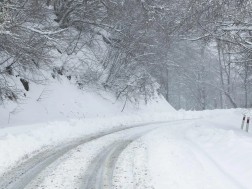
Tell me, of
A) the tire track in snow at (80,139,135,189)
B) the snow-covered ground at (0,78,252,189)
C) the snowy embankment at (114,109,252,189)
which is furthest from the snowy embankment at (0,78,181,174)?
the snowy embankment at (114,109,252,189)

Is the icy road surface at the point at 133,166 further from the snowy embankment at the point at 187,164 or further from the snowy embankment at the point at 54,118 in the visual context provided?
the snowy embankment at the point at 54,118

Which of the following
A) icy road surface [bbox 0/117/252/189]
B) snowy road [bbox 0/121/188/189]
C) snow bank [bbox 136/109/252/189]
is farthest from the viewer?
snow bank [bbox 136/109/252/189]

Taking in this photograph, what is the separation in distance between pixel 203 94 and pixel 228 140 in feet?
135

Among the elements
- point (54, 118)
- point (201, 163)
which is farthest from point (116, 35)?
point (201, 163)

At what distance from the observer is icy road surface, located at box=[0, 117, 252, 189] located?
827cm

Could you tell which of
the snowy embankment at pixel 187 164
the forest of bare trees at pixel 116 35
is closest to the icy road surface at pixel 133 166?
the snowy embankment at pixel 187 164

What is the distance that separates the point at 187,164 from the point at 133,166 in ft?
4.92

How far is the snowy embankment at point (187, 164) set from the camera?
8.56m

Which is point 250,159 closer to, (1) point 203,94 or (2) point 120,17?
(2) point 120,17

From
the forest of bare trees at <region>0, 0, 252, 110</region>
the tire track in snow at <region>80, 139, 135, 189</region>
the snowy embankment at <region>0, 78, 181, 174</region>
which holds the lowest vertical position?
the tire track in snow at <region>80, 139, 135, 189</region>

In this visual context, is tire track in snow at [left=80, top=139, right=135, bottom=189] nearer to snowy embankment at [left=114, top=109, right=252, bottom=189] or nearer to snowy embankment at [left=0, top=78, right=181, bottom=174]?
snowy embankment at [left=114, top=109, right=252, bottom=189]

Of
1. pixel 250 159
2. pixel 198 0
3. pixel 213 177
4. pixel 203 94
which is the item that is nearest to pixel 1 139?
pixel 213 177

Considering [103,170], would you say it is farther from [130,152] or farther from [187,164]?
[130,152]

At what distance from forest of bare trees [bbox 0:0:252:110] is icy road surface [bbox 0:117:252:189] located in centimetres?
439
